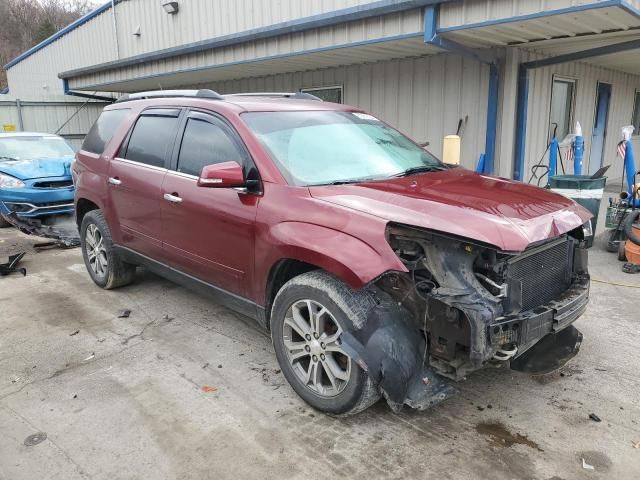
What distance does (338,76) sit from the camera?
9898mm

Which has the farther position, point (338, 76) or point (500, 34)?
point (338, 76)

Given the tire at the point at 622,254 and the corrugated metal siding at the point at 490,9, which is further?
the tire at the point at 622,254

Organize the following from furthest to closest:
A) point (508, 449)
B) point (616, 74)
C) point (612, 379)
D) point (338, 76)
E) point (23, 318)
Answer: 1. point (616, 74)
2. point (338, 76)
3. point (23, 318)
4. point (612, 379)
5. point (508, 449)

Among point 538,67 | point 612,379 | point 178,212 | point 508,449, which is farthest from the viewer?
point 538,67

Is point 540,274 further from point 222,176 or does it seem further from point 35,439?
point 35,439

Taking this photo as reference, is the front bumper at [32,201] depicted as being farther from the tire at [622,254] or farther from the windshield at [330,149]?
the tire at [622,254]

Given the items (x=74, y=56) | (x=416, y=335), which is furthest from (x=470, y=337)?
(x=74, y=56)

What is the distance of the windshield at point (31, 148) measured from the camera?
8469 millimetres

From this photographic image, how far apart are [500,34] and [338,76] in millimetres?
3805

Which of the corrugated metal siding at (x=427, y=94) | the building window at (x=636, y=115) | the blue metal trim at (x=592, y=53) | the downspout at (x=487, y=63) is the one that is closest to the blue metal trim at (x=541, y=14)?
the downspout at (x=487, y=63)

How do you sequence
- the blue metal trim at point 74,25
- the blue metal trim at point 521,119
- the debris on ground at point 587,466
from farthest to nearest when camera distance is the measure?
the blue metal trim at point 74,25, the blue metal trim at point 521,119, the debris on ground at point 587,466

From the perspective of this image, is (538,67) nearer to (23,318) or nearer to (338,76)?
(338,76)

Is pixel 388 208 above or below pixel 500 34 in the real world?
below

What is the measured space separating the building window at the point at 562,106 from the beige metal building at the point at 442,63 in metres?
0.03
